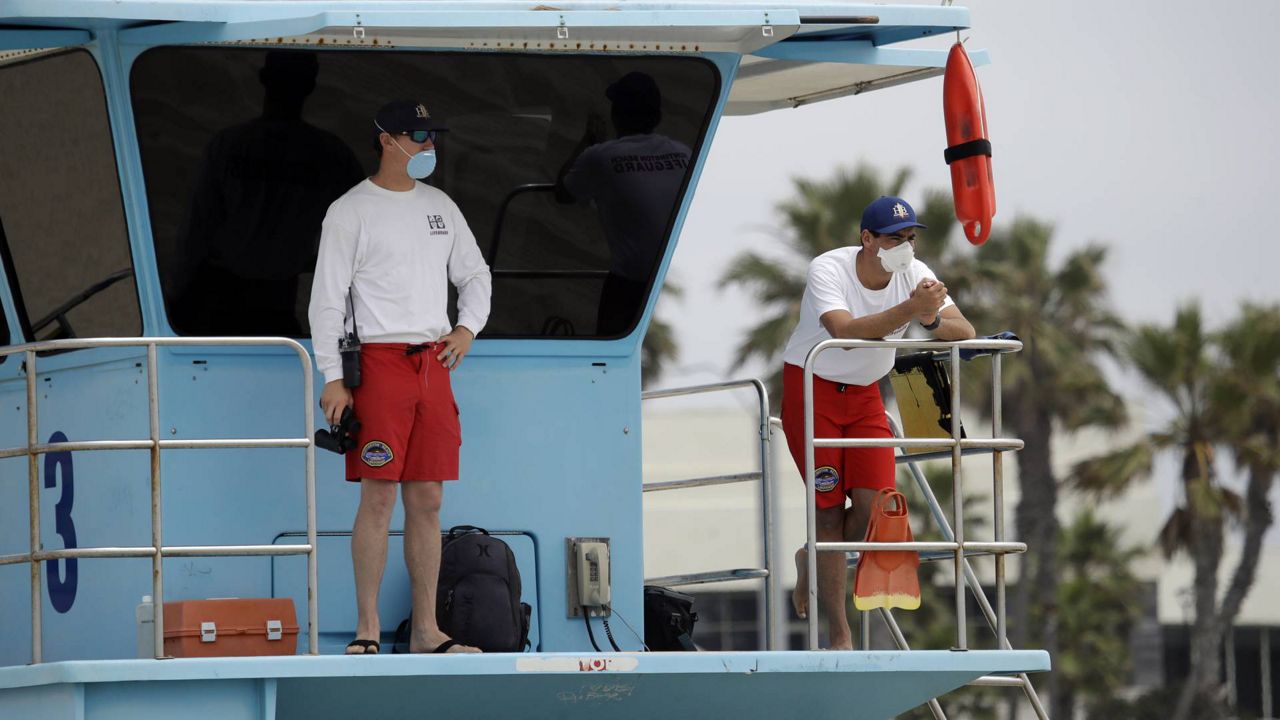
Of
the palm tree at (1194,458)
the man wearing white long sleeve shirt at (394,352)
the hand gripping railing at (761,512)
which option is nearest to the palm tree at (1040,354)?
the palm tree at (1194,458)

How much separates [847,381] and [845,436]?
222 mm

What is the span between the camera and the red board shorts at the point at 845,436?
8680 millimetres

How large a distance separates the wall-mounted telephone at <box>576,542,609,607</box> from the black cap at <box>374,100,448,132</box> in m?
1.85

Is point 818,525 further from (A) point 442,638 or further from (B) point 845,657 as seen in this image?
(A) point 442,638

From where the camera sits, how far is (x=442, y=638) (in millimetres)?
7840

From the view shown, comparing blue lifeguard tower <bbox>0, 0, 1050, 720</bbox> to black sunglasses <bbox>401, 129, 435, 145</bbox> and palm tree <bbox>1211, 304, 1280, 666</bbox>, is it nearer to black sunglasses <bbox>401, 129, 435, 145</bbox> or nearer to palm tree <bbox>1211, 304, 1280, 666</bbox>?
black sunglasses <bbox>401, 129, 435, 145</bbox>

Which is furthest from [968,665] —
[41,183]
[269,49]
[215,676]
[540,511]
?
[41,183]

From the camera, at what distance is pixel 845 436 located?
8742 millimetres

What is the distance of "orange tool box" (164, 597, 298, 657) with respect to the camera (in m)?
7.59

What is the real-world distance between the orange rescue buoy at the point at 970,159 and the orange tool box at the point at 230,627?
9.62ft

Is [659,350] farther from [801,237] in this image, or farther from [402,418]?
[402,418]

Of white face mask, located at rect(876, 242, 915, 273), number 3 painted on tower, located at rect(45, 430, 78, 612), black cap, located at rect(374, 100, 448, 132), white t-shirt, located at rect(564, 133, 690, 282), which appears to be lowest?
number 3 painted on tower, located at rect(45, 430, 78, 612)

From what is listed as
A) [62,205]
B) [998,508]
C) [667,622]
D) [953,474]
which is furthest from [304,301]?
[998,508]

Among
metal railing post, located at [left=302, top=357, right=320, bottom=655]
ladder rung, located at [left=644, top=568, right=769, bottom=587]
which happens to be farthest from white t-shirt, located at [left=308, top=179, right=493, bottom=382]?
ladder rung, located at [left=644, top=568, right=769, bottom=587]
